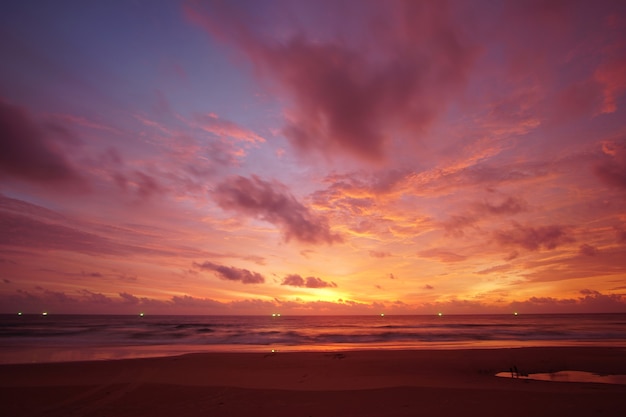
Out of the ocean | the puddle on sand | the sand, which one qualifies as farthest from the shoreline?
the puddle on sand

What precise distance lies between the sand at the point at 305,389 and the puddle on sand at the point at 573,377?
64 centimetres

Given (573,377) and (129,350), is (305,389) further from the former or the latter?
(129,350)

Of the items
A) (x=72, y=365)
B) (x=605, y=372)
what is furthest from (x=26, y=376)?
(x=605, y=372)

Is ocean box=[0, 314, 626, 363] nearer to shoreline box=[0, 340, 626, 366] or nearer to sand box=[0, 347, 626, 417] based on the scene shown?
shoreline box=[0, 340, 626, 366]

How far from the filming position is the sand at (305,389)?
894 cm

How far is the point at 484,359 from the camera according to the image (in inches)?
689

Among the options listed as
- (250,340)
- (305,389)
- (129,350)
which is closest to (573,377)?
(305,389)

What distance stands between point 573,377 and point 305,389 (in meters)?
10.9

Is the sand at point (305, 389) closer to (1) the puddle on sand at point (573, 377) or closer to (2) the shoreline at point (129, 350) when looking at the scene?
(1) the puddle on sand at point (573, 377)

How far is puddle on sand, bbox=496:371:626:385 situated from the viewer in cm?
1268

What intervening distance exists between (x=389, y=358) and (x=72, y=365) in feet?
52.3

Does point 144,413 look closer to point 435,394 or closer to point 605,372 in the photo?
point 435,394

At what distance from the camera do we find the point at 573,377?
13367mm

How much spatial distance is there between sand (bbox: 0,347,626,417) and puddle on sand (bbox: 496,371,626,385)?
0.64 meters
